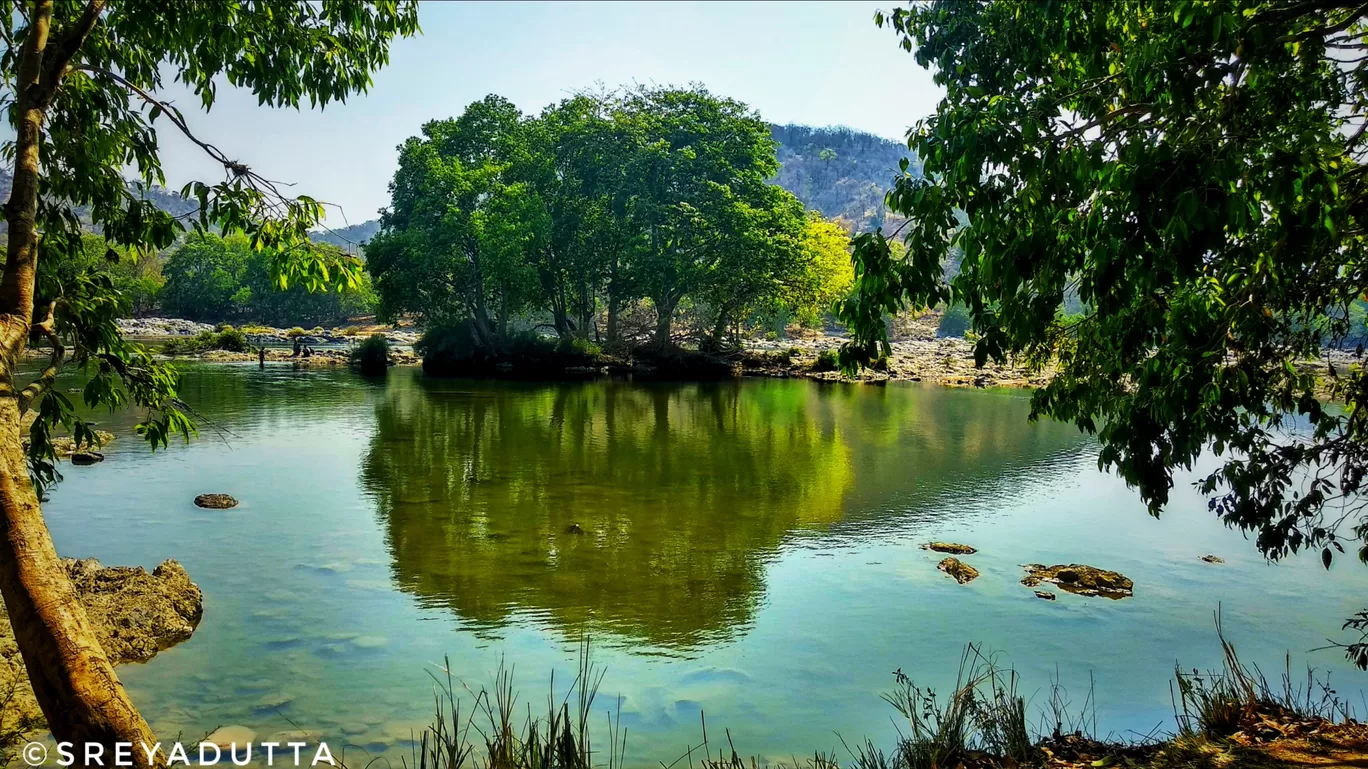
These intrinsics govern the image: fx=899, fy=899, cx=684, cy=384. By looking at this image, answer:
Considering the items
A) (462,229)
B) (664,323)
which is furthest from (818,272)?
(462,229)

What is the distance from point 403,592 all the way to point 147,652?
9.38 feet

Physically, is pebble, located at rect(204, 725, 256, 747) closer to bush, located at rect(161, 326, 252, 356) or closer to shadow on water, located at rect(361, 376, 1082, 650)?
shadow on water, located at rect(361, 376, 1082, 650)

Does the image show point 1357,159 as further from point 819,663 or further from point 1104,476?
point 1104,476

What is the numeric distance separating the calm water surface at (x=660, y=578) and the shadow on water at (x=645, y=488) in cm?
8

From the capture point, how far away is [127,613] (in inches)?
347

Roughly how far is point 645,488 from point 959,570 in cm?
694

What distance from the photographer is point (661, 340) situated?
4853 centimetres

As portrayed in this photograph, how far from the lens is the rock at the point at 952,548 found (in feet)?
43.2

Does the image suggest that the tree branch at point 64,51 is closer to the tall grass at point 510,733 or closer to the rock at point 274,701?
the tall grass at point 510,733

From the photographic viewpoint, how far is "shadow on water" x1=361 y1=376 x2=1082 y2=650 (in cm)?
1082

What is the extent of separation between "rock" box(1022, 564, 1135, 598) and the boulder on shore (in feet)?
Answer: 32.3

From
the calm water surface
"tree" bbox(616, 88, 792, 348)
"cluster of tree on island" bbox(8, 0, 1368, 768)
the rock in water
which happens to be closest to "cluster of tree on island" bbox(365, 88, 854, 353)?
"tree" bbox(616, 88, 792, 348)

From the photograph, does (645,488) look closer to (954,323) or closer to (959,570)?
(959,570)

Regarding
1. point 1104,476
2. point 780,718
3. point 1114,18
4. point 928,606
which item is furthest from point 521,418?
point 1114,18
